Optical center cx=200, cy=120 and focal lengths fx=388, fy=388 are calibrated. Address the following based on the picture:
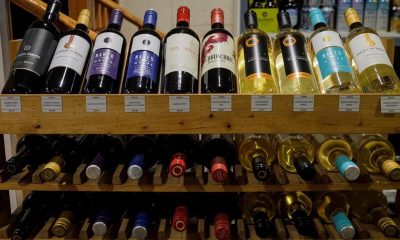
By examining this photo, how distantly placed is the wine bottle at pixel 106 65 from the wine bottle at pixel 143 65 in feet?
0.10

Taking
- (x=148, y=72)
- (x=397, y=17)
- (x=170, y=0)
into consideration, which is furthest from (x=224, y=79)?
(x=170, y=0)

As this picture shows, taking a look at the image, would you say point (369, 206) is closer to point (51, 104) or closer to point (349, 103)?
point (349, 103)

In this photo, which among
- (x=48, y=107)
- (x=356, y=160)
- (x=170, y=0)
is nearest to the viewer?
(x=48, y=107)

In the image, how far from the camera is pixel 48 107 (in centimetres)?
88

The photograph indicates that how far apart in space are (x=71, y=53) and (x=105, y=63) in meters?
0.08

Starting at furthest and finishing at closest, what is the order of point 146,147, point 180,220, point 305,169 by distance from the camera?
point 146,147 < point 180,220 < point 305,169

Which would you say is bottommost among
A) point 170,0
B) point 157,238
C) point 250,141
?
point 157,238

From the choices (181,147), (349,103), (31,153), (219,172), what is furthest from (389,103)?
(31,153)

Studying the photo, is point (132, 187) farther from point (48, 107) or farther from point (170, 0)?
point (170, 0)

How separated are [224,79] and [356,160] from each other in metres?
0.42

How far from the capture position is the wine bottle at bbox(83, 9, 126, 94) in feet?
2.96

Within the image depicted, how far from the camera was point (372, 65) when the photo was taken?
2.94ft

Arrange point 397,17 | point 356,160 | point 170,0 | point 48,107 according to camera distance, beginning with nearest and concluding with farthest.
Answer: point 48,107 < point 356,160 < point 397,17 < point 170,0

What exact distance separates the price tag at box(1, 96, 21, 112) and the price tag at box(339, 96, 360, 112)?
0.73 metres
